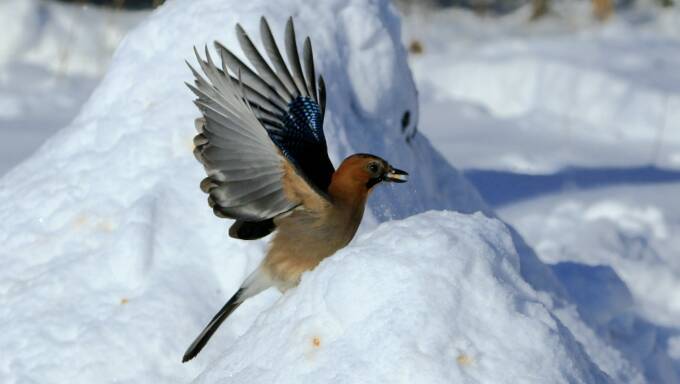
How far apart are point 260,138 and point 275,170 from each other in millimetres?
111

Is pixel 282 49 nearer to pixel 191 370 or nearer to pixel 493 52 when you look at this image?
pixel 191 370

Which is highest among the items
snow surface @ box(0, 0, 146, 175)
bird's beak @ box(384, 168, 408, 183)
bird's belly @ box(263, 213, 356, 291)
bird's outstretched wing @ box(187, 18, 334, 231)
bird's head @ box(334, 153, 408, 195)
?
bird's outstretched wing @ box(187, 18, 334, 231)

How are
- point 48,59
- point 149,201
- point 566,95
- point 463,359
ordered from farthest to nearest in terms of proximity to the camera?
1. point 48,59
2. point 566,95
3. point 149,201
4. point 463,359

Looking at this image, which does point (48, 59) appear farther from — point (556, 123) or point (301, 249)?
point (301, 249)

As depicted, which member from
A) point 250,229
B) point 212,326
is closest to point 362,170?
point 250,229

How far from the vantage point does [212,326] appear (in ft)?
8.50

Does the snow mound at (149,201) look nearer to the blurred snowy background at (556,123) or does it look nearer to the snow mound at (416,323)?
the blurred snowy background at (556,123)

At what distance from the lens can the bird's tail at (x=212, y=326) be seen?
2.58 metres

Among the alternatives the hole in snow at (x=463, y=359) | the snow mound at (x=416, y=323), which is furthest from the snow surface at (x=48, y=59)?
the hole in snow at (x=463, y=359)

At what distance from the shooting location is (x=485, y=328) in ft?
6.41

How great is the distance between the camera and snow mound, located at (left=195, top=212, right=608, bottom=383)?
1904 millimetres

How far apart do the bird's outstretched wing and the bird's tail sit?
0.15 meters

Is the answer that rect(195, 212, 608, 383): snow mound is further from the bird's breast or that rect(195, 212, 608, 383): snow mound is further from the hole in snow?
the bird's breast

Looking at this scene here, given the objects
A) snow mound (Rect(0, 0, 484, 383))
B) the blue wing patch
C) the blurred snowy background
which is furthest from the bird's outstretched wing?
the blurred snowy background
